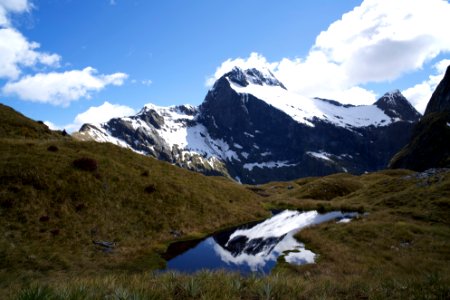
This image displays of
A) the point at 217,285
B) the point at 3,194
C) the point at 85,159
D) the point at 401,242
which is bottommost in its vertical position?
the point at 401,242

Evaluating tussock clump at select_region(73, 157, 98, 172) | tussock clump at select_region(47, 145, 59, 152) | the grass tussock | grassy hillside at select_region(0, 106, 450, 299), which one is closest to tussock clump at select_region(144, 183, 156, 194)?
grassy hillside at select_region(0, 106, 450, 299)

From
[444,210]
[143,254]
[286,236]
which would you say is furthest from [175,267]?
[444,210]

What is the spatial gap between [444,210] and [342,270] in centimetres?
2290

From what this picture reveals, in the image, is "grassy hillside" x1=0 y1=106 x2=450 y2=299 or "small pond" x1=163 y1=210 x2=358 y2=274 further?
"small pond" x1=163 y1=210 x2=358 y2=274

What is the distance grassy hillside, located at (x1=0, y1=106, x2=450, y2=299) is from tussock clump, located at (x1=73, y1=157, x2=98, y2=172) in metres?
0.12

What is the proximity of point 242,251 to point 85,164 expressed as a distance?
878 inches

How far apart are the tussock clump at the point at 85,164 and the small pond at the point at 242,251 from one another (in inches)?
593

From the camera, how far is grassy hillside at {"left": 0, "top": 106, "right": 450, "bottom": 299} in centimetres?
1155

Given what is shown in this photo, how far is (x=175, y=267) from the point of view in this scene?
27.1 m

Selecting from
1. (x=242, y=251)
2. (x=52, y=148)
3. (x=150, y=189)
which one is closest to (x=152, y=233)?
(x=150, y=189)

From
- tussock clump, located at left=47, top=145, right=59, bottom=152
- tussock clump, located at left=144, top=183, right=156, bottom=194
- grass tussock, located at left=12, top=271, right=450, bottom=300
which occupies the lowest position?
grass tussock, located at left=12, top=271, right=450, bottom=300

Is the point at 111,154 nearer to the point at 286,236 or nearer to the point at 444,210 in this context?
the point at 286,236

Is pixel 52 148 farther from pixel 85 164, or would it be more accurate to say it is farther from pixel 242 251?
pixel 242 251

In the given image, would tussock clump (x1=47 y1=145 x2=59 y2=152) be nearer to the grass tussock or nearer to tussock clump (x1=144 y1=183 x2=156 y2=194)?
tussock clump (x1=144 y1=183 x2=156 y2=194)
